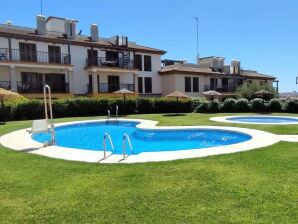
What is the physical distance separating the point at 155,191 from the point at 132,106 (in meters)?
21.2

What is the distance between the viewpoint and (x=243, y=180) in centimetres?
582

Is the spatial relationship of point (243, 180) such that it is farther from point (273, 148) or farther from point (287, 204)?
point (273, 148)

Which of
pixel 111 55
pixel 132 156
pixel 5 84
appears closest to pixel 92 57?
→ pixel 111 55

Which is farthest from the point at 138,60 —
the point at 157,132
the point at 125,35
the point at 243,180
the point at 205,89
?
the point at 243,180

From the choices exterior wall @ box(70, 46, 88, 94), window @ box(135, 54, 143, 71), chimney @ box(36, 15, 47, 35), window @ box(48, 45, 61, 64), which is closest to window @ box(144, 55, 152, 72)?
window @ box(135, 54, 143, 71)

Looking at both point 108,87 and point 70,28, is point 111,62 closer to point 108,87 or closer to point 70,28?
point 108,87

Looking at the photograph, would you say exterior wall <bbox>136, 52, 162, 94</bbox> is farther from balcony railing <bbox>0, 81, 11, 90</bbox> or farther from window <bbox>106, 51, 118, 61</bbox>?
balcony railing <bbox>0, 81, 11, 90</bbox>

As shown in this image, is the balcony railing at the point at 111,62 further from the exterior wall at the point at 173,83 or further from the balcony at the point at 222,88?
the balcony at the point at 222,88

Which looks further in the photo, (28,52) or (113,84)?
Answer: (113,84)

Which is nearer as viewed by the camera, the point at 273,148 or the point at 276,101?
the point at 273,148

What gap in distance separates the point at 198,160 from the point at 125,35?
29.4 m

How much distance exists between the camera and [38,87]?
95.8ft

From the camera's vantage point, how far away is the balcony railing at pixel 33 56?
87.7ft

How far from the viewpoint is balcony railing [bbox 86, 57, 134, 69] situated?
105 feet
